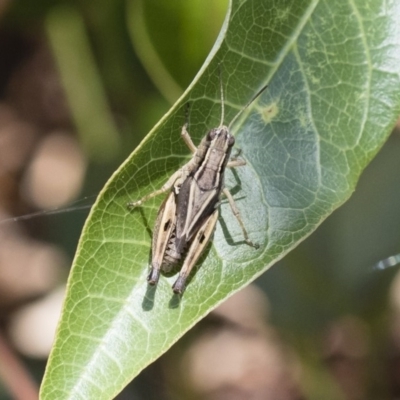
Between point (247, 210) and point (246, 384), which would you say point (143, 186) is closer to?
point (247, 210)

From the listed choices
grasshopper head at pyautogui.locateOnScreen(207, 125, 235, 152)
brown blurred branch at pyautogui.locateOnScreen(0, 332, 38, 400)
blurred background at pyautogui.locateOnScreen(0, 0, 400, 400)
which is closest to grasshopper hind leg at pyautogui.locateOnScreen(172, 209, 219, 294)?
grasshopper head at pyautogui.locateOnScreen(207, 125, 235, 152)

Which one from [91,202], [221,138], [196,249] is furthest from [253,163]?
[91,202]

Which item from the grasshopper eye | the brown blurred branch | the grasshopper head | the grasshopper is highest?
the grasshopper eye

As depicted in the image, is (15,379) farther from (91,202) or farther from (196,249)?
(196,249)

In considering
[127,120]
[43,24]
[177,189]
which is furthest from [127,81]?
[177,189]

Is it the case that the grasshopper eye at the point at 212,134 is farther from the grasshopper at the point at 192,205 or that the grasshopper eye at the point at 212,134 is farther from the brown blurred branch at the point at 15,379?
the brown blurred branch at the point at 15,379

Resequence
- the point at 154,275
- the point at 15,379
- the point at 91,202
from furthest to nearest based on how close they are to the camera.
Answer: the point at 91,202 < the point at 15,379 < the point at 154,275

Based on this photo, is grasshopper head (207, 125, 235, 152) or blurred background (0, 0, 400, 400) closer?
grasshopper head (207, 125, 235, 152)

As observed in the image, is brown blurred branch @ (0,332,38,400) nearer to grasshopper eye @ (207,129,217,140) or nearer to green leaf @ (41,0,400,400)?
green leaf @ (41,0,400,400)

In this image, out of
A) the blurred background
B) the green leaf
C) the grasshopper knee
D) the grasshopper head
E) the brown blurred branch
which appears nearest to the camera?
the green leaf
